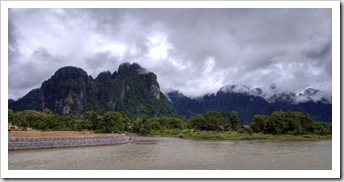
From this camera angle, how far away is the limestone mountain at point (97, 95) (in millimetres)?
69562

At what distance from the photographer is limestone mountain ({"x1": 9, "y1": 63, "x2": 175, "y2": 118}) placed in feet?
228

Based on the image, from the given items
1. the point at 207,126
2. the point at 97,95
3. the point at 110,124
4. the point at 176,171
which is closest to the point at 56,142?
the point at 176,171

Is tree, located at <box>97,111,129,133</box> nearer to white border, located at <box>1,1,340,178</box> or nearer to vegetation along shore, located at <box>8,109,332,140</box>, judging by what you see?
vegetation along shore, located at <box>8,109,332,140</box>

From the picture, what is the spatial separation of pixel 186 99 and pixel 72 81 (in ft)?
165

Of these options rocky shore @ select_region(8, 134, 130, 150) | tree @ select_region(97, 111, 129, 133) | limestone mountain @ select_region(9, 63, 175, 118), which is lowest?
rocky shore @ select_region(8, 134, 130, 150)

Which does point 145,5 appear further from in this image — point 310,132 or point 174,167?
point 310,132

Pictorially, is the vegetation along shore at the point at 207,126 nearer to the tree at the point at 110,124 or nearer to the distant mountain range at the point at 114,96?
the tree at the point at 110,124

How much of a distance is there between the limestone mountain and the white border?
60776 mm

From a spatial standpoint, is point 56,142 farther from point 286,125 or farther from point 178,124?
point 178,124

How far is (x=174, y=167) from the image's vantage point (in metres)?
8.81

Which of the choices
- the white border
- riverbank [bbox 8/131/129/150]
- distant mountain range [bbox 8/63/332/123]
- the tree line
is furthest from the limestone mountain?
the white border

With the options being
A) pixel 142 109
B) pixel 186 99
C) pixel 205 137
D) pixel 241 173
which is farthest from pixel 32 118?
pixel 186 99

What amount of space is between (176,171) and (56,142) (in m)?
9.95

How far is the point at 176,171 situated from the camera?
6109 millimetres
